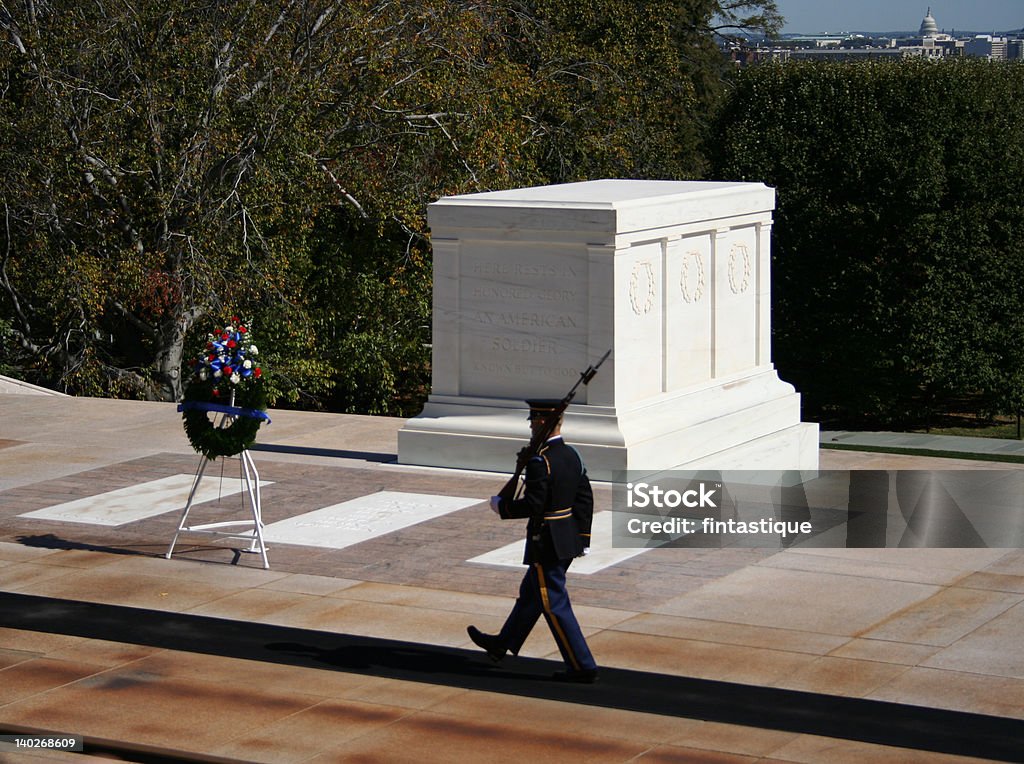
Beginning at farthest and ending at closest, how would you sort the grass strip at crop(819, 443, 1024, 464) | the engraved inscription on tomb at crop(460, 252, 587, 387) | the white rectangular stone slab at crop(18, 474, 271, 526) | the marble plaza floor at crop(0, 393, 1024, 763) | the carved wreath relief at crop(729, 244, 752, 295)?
the grass strip at crop(819, 443, 1024, 464) → the carved wreath relief at crop(729, 244, 752, 295) → the engraved inscription on tomb at crop(460, 252, 587, 387) → the white rectangular stone slab at crop(18, 474, 271, 526) → the marble plaza floor at crop(0, 393, 1024, 763)

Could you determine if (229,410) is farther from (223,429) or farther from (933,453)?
(933,453)

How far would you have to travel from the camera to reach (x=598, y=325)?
42.3ft

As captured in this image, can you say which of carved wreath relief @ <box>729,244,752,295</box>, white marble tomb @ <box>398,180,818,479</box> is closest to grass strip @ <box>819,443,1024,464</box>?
carved wreath relief @ <box>729,244,752,295</box>

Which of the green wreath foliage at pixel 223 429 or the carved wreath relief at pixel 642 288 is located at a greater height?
the carved wreath relief at pixel 642 288

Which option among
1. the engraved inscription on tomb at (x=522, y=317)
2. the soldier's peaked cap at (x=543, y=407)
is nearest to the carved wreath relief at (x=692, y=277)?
the engraved inscription on tomb at (x=522, y=317)

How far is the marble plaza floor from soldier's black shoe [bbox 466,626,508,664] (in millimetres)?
108

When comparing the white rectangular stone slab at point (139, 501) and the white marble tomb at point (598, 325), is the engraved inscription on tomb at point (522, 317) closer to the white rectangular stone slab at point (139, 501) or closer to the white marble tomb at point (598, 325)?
the white marble tomb at point (598, 325)

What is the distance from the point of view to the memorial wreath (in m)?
10.7

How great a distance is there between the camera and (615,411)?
1295 cm

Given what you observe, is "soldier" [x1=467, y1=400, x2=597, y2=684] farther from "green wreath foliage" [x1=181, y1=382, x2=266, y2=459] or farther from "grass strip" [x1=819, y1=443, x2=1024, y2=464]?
"grass strip" [x1=819, y1=443, x2=1024, y2=464]

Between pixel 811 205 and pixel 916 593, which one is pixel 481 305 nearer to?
pixel 916 593

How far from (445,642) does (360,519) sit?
3311 mm

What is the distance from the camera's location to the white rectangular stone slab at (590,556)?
34.8 ft

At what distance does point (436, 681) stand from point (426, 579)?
2140 millimetres
